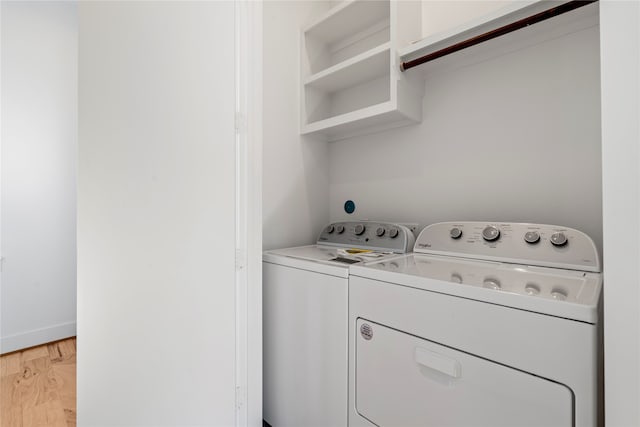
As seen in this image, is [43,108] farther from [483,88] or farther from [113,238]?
[483,88]

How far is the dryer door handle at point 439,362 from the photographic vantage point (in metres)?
0.79

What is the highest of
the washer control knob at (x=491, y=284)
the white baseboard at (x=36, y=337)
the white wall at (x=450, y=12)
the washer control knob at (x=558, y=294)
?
the white wall at (x=450, y=12)

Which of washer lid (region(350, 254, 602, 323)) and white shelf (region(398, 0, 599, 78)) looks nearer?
washer lid (region(350, 254, 602, 323))

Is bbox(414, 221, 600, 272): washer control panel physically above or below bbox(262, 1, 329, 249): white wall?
below

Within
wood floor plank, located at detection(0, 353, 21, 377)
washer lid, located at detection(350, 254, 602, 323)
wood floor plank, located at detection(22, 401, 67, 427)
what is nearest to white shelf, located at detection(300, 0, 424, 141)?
washer lid, located at detection(350, 254, 602, 323)

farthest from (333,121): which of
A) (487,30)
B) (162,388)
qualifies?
(162,388)

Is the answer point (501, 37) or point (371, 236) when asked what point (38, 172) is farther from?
point (501, 37)

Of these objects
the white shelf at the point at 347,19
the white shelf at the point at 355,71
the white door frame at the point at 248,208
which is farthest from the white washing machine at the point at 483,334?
the white shelf at the point at 347,19

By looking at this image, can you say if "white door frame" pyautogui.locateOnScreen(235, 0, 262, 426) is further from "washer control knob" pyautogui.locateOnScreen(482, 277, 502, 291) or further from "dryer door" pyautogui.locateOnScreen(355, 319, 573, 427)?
"washer control knob" pyautogui.locateOnScreen(482, 277, 502, 291)

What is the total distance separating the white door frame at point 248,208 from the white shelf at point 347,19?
0.57 meters

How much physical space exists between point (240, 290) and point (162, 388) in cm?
44

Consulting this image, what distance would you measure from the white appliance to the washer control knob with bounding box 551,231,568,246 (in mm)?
541

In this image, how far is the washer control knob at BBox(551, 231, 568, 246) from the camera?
100 cm

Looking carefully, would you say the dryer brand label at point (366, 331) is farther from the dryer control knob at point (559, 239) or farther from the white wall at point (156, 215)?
the dryer control knob at point (559, 239)
